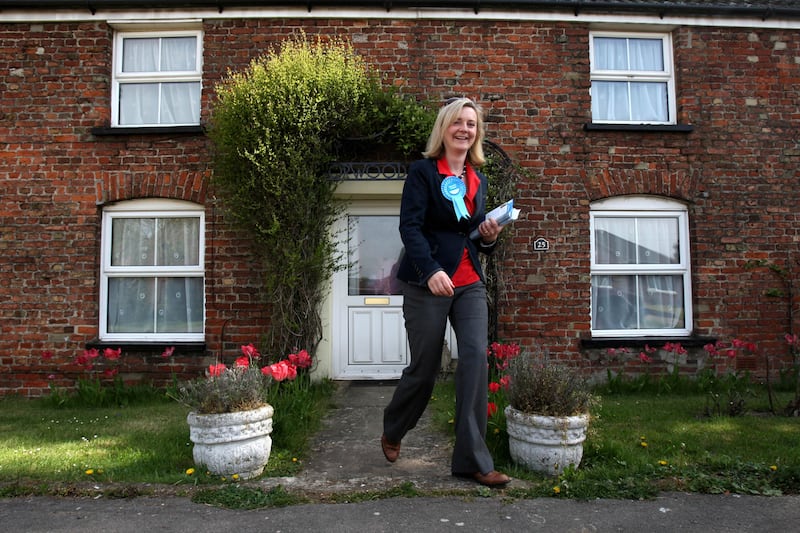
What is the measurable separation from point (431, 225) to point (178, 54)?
17.0 ft

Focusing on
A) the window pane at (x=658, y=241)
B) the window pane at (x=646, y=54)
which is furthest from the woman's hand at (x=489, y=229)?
the window pane at (x=646, y=54)

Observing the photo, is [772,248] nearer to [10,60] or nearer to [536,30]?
[536,30]

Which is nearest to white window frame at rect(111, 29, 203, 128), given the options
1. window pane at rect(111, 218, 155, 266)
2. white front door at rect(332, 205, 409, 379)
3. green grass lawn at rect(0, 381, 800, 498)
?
window pane at rect(111, 218, 155, 266)

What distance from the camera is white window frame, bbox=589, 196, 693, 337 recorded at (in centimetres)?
686

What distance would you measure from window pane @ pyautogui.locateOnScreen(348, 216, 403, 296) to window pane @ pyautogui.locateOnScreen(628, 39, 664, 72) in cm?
360

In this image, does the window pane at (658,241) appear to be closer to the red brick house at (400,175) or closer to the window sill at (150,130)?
the red brick house at (400,175)

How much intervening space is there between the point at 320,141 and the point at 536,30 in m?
3.04

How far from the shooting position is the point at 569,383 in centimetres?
373

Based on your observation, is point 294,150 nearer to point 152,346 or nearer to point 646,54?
point 152,346

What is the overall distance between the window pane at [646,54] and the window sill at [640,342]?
334 centimetres

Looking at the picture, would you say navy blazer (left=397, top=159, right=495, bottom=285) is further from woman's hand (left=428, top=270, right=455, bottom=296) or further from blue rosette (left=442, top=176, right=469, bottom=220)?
woman's hand (left=428, top=270, right=455, bottom=296)

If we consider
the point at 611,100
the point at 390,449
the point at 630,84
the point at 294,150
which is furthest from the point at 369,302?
the point at 630,84

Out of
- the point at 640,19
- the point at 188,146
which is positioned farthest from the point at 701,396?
the point at 188,146

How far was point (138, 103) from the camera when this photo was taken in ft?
22.9
